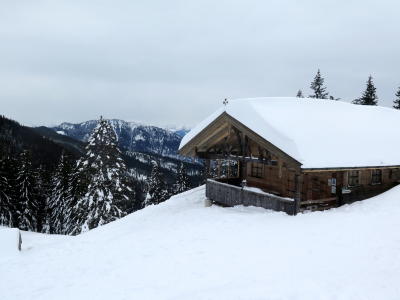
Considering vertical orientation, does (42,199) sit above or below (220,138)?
below

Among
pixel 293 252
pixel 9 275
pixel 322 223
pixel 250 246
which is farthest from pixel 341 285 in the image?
pixel 9 275

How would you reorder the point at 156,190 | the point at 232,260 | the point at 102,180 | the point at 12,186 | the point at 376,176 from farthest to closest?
the point at 156,190 → the point at 12,186 → the point at 102,180 → the point at 376,176 → the point at 232,260

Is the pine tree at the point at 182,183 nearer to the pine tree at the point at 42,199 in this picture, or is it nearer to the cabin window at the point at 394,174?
the pine tree at the point at 42,199

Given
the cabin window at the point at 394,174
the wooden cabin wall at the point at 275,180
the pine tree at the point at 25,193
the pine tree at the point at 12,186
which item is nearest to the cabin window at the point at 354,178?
the cabin window at the point at 394,174

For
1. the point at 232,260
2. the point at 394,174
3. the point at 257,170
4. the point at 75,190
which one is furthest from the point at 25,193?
the point at 394,174

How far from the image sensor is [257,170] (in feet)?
70.6

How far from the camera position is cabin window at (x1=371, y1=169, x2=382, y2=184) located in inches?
775

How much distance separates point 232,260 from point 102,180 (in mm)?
22811

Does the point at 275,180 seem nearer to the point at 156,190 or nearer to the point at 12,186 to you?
the point at 156,190

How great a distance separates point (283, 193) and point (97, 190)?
1783cm

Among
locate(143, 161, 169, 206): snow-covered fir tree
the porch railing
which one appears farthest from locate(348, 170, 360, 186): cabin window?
locate(143, 161, 169, 206): snow-covered fir tree

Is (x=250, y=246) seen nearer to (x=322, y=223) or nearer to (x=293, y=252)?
(x=293, y=252)

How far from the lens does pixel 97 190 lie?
30.8 metres

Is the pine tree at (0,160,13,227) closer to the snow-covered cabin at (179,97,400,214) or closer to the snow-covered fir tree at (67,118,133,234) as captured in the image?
the snow-covered fir tree at (67,118,133,234)
